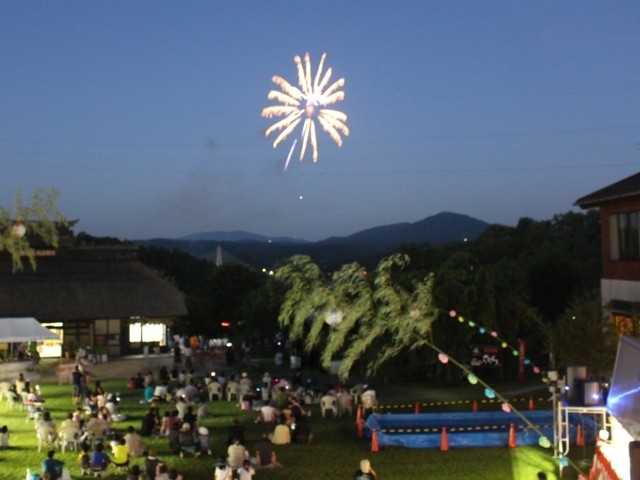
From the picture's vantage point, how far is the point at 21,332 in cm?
3391

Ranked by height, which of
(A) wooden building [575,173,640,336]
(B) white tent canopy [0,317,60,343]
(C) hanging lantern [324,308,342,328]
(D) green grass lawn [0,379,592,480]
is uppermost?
(A) wooden building [575,173,640,336]

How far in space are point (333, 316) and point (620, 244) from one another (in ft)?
36.1

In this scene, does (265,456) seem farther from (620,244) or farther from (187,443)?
(620,244)

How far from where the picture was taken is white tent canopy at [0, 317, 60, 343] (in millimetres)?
33312

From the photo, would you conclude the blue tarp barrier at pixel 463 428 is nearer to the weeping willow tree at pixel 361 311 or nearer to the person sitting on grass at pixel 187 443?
the person sitting on grass at pixel 187 443

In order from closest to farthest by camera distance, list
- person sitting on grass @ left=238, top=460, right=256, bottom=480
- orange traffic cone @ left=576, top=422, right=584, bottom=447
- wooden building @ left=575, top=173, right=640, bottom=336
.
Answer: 1. person sitting on grass @ left=238, top=460, right=256, bottom=480
2. orange traffic cone @ left=576, top=422, right=584, bottom=447
3. wooden building @ left=575, top=173, right=640, bottom=336

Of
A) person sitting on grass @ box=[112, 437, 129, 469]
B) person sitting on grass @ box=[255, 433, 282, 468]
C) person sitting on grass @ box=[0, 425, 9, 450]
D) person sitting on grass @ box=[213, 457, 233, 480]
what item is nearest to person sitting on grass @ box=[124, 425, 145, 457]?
person sitting on grass @ box=[112, 437, 129, 469]

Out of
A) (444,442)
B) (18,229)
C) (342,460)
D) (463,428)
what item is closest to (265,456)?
(342,460)

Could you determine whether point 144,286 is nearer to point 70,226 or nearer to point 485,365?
point 70,226

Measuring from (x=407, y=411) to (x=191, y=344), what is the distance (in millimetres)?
22770

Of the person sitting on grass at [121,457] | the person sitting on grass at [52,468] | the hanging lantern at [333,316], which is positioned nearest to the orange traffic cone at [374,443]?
the person sitting on grass at [121,457]

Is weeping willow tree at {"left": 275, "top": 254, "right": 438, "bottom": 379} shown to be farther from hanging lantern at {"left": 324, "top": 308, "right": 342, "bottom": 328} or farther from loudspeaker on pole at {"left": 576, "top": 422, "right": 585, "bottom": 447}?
loudspeaker on pole at {"left": 576, "top": 422, "right": 585, "bottom": 447}

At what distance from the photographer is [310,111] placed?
78.8ft

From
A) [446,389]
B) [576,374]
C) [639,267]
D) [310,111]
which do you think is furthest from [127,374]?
[576,374]
